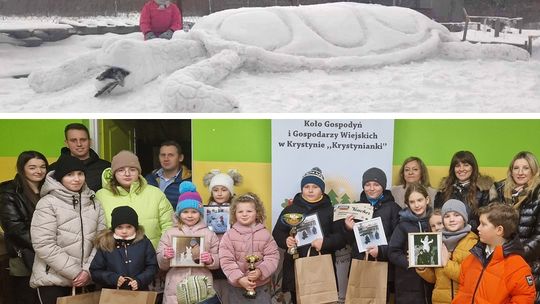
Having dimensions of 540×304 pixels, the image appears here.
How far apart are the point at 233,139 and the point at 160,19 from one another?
0.80 meters

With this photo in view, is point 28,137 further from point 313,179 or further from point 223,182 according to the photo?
point 313,179

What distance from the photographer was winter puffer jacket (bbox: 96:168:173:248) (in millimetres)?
4445

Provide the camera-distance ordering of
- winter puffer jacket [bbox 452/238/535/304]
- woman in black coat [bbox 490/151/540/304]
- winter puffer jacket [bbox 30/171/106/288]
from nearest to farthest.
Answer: winter puffer jacket [bbox 452/238/535/304] < woman in black coat [bbox 490/151/540/304] < winter puffer jacket [bbox 30/171/106/288]

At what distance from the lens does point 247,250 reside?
14.2ft

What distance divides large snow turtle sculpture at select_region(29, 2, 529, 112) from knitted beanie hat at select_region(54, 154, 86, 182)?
0.43 meters

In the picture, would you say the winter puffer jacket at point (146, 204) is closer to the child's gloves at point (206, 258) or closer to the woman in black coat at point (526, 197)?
the child's gloves at point (206, 258)

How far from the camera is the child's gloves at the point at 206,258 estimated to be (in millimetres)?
4289

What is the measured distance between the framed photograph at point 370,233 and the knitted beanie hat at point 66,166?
1.57 metres

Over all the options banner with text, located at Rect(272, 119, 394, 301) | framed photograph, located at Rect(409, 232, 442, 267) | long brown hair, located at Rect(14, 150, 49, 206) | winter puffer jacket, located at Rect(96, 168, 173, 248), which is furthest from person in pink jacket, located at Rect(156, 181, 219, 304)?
framed photograph, located at Rect(409, 232, 442, 267)

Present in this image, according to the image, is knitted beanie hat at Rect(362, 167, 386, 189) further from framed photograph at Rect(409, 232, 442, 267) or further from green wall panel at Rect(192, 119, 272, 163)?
green wall panel at Rect(192, 119, 272, 163)

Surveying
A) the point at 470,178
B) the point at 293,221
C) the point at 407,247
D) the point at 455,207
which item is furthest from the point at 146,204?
the point at 470,178

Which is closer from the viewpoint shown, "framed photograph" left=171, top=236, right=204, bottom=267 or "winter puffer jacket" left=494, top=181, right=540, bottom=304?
"winter puffer jacket" left=494, top=181, right=540, bottom=304

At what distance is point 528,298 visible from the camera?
152 inches

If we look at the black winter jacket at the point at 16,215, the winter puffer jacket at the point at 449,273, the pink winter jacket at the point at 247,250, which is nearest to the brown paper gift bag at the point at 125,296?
the pink winter jacket at the point at 247,250
